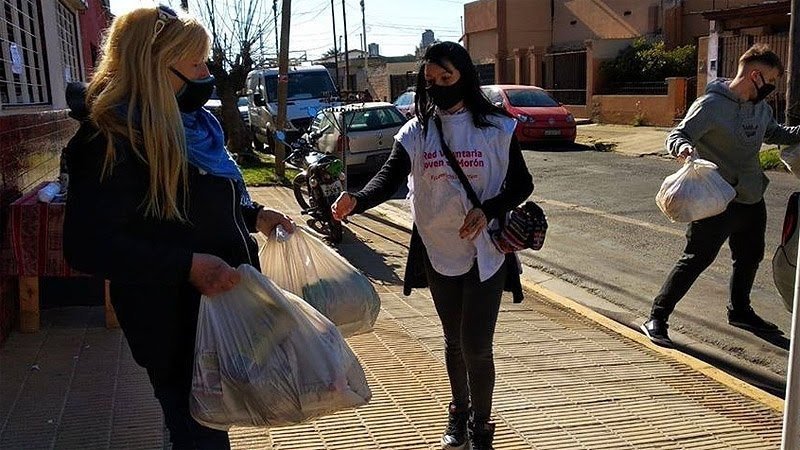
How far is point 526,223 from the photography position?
11.2 ft

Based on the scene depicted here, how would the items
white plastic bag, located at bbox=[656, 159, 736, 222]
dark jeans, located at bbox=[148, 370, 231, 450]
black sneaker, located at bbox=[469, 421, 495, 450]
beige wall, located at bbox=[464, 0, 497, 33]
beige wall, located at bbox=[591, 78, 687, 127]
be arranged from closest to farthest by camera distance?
dark jeans, located at bbox=[148, 370, 231, 450] < black sneaker, located at bbox=[469, 421, 495, 450] < white plastic bag, located at bbox=[656, 159, 736, 222] < beige wall, located at bbox=[591, 78, 687, 127] < beige wall, located at bbox=[464, 0, 497, 33]

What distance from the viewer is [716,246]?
5.42 meters

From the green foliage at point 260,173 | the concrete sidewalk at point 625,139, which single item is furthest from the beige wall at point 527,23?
the green foliage at point 260,173

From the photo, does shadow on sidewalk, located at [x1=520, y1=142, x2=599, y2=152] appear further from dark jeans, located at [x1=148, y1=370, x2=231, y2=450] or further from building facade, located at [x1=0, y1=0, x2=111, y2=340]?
dark jeans, located at [x1=148, y1=370, x2=231, y2=450]

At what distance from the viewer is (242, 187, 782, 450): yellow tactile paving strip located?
3811mm

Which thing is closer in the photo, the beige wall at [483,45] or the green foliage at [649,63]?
the green foliage at [649,63]

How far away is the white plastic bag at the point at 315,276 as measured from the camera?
290 cm

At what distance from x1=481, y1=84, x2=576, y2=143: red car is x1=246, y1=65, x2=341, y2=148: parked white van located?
4083 millimetres

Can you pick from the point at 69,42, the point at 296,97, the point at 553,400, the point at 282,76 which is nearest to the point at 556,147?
the point at 296,97

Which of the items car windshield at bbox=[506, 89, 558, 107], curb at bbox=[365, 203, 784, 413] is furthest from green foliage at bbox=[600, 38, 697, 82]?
curb at bbox=[365, 203, 784, 413]

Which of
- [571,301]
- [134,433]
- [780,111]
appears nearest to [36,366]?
[134,433]

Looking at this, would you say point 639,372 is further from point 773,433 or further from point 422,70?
point 422,70

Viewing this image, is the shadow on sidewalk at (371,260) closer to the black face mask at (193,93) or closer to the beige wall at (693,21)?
the black face mask at (193,93)

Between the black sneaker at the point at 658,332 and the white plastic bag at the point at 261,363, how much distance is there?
3.53 m
